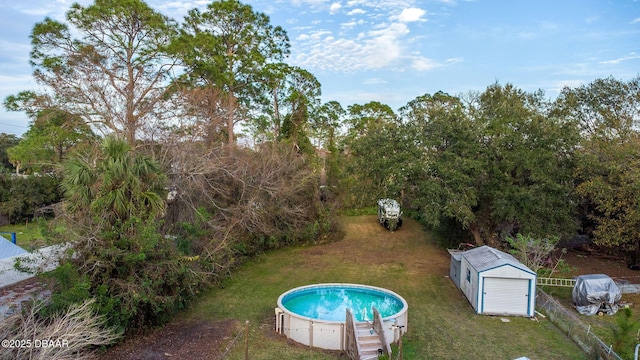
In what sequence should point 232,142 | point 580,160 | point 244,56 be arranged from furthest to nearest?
1. point 244,56
2. point 232,142
3. point 580,160

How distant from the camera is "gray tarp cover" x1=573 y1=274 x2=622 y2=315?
13.0 metres

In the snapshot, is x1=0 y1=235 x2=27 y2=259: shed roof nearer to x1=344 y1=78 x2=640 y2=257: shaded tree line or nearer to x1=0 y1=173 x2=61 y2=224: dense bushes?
x1=0 y1=173 x2=61 y2=224: dense bushes

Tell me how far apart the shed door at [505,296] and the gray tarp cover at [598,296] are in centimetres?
205

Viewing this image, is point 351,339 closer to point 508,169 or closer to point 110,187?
point 110,187

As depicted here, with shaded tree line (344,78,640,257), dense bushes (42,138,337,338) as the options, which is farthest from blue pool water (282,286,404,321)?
shaded tree line (344,78,640,257)

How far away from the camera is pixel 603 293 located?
Result: 42.7 ft

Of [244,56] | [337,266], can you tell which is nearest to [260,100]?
[244,56]

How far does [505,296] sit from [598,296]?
3.06 meters

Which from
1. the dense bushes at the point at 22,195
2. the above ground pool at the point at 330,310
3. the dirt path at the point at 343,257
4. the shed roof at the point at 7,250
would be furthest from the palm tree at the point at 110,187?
the dense bushes at the point at 22,195

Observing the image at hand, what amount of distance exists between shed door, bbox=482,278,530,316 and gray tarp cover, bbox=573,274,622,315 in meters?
2.05

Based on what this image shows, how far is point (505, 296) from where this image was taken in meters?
13.0

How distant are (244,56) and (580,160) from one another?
19.7m

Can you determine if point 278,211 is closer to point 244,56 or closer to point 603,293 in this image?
point 244,56

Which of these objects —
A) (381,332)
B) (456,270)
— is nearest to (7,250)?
(381,332)
